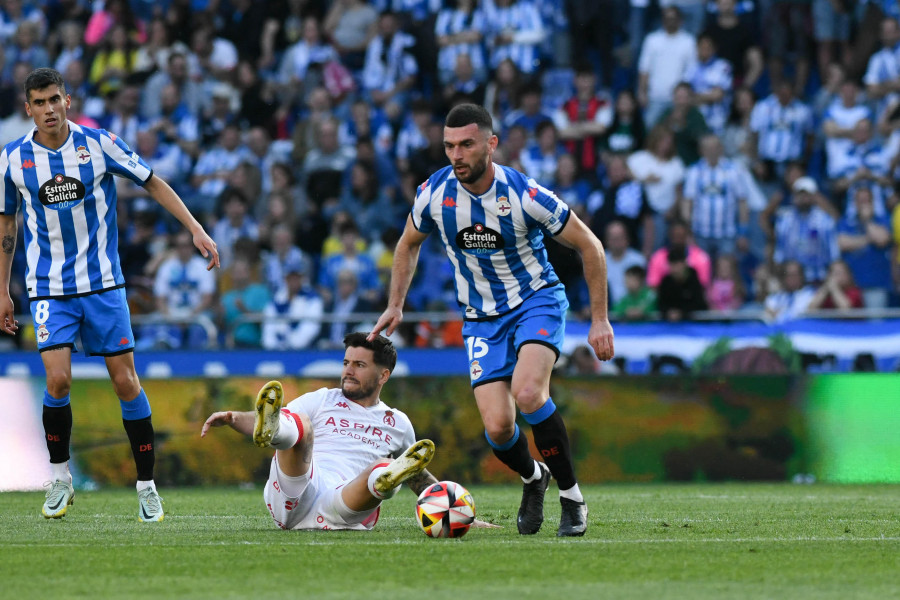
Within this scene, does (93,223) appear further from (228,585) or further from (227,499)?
(228,585)

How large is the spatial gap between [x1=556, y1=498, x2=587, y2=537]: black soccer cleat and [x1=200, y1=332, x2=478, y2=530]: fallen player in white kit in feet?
2.02

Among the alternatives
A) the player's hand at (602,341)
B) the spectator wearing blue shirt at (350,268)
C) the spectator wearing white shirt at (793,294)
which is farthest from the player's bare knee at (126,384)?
the spectator wearing white shirt at (793,294)

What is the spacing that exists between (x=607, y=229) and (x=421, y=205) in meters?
7.65

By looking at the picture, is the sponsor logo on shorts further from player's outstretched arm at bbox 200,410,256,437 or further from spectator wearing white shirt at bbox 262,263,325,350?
spectator wearing white shirt at bbox 262,263,325,350

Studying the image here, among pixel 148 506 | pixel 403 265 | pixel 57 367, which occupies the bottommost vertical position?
pixel 148 506

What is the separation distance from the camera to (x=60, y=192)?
8.02 meters

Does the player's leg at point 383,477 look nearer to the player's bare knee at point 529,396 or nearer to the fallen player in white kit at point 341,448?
the fallen player in white kit at point 341,448

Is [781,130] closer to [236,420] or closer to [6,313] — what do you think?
[6,313]

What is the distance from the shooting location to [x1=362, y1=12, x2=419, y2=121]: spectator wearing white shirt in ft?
57.0

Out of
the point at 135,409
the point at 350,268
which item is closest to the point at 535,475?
the point at 135,409

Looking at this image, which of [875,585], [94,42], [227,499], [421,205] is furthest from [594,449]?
[94,42]

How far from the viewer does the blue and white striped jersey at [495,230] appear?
709 centimetres

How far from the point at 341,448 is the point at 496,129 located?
9107 millimetres

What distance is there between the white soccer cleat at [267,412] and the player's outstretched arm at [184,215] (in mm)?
1488
